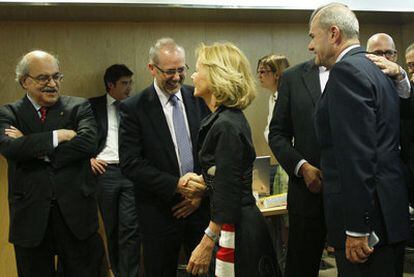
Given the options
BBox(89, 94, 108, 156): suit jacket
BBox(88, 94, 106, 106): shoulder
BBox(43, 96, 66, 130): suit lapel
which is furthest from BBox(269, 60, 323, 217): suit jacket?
BBox(88, 94, 106, 106): shoulder

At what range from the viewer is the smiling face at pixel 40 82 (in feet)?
8.84

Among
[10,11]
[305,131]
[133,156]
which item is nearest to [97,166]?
[10,11]

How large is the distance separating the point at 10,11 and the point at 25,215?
207 centimetres

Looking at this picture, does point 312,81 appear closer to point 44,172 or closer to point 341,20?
point 341,20

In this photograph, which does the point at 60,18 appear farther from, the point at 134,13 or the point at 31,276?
the point at 31,276

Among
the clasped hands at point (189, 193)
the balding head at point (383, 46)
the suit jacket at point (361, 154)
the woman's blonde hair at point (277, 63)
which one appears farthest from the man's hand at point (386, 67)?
the woman's blonde hair at point (277, 63)

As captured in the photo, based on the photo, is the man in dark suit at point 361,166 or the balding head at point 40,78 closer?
the man in dark suit at point 361,166

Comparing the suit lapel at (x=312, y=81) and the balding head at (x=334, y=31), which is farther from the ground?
the balding head at (x=334, y=31)

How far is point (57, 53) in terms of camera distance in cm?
445

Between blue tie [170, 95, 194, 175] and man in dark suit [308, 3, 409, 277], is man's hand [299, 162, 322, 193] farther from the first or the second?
blue tie [170, 95, 194, 175]

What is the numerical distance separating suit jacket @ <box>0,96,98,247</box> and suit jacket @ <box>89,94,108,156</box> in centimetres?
142

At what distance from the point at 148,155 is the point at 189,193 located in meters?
0.31

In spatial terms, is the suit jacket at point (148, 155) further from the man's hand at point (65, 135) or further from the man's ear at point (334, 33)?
the man's ear at point (334, 33)

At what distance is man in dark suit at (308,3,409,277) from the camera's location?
1.79 meters
